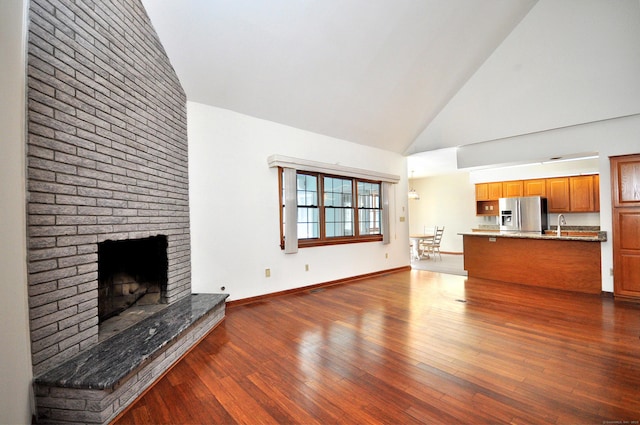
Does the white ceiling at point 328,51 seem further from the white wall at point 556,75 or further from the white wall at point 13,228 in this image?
the white wall at point 13,228

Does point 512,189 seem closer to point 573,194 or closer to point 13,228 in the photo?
point 573,194

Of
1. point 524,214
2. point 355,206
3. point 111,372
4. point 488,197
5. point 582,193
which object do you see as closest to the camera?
point 111,372

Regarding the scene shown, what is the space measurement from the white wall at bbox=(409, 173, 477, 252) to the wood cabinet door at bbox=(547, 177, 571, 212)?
7.01ft

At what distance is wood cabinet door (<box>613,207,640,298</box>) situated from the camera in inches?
151

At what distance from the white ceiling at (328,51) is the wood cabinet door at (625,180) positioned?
255 cm

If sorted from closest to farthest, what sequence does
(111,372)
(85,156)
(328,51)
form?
(111,372) → (85,156) → (328,51)

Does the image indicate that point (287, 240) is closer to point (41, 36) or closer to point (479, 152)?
point (41, 36)

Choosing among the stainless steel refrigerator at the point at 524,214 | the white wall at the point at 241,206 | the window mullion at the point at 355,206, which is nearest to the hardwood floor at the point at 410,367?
the white wall at the point at 241,206

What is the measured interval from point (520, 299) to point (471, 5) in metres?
4.22

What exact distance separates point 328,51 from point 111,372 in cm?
400

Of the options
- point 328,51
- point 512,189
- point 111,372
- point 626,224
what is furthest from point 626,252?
point 111,372

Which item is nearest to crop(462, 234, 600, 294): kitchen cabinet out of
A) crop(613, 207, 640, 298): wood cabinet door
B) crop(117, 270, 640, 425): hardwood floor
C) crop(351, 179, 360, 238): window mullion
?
crop(613, 207, 640, 298): wood cabinet door

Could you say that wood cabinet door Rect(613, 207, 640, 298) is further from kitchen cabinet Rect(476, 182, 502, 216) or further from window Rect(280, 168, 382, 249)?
kitchen cabinet Rect(476, 182, 502, 216)

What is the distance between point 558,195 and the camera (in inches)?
261
